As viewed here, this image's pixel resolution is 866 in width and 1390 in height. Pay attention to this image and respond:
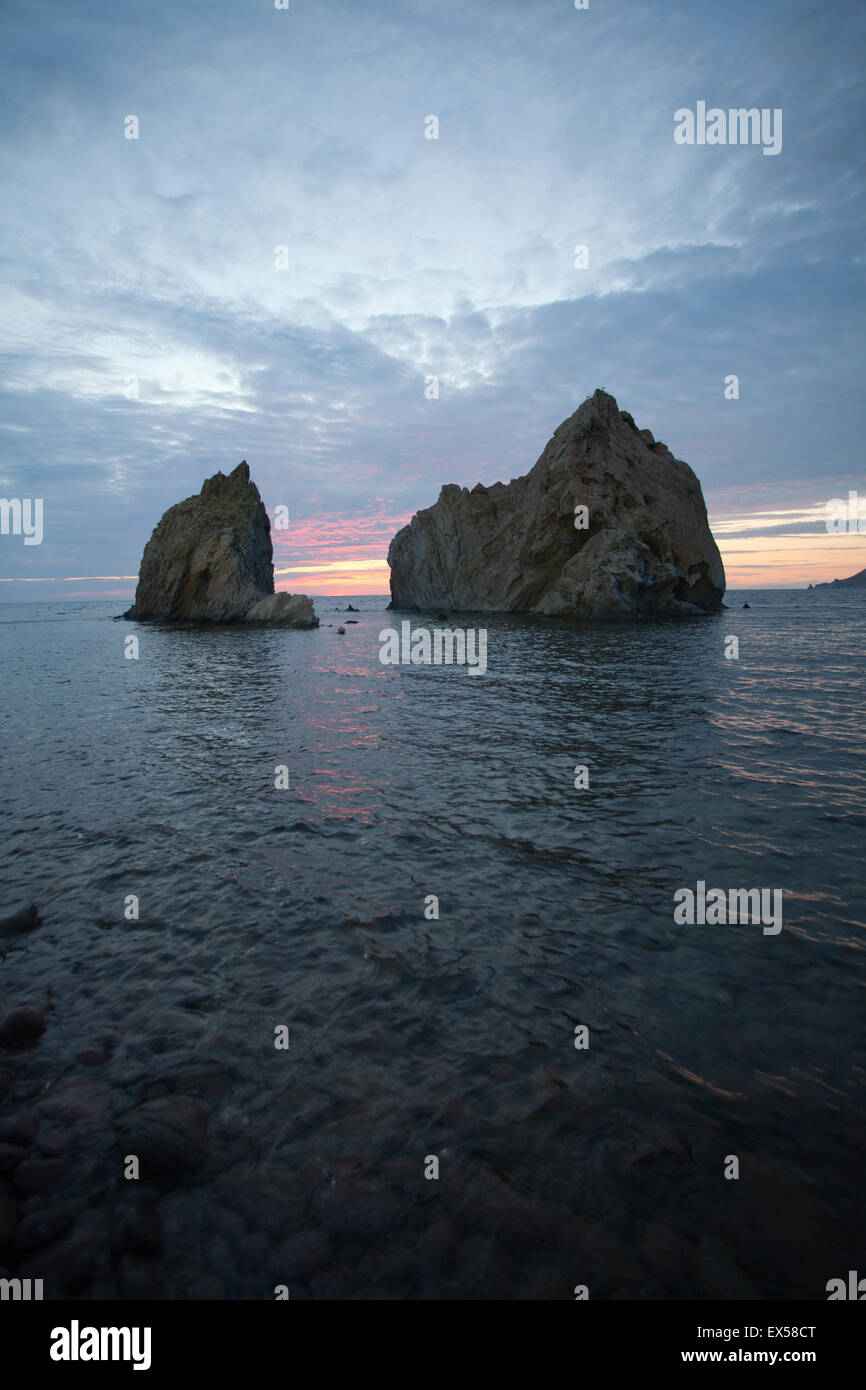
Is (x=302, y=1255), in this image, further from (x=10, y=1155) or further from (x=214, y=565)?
(x=214, y=565)

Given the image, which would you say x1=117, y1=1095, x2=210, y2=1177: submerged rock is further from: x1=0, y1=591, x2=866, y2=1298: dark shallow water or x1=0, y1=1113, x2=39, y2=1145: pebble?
x1=0, y1=1113, x2=39, y2=1145: pebble

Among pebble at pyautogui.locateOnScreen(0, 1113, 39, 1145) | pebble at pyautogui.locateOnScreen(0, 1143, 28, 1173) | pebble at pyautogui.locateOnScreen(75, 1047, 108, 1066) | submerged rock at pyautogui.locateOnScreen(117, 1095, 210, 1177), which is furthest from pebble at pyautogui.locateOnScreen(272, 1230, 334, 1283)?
pebble at pyautogui.locateOnScreen(75, 1047, 108, 1066)

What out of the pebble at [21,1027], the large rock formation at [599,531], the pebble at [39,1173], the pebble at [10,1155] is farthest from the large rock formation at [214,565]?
the pebble at [39,1173]

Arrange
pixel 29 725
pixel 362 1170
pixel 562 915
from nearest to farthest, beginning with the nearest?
pixel 362 1170, pixel 562 915, pixel 29 725

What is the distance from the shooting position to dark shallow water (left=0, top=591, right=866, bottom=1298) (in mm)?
3730

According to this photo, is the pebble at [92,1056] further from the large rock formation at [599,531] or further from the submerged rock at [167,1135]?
the large rock formation at [599,531]

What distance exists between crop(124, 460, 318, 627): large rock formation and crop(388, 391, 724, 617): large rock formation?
1186 inches

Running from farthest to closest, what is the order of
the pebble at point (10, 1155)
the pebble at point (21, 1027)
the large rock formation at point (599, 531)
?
the large rock formation at point (599, 531) < the pebble at point (21, 1027) < the pebble at point (10, 1155)

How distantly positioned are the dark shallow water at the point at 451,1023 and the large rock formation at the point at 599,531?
55883 millimetres

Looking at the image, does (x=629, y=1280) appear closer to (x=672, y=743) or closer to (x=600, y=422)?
(x=672, y=743)

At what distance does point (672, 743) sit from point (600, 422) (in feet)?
219

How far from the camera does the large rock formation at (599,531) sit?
219 feet

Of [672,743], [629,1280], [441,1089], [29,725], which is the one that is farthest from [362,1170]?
[29,725]
